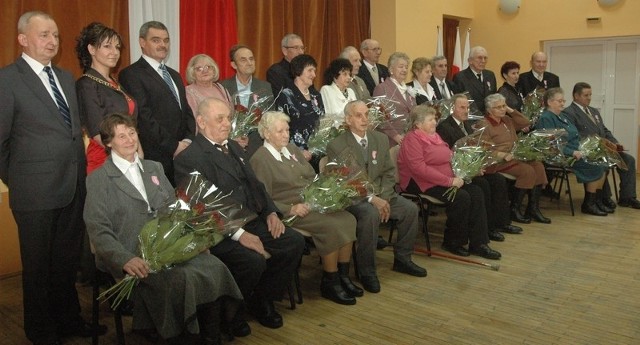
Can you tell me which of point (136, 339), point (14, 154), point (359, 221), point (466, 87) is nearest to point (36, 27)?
point (14, 154)

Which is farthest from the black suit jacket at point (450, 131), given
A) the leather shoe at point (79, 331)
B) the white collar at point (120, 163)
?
the leather shoe at point (79, 331)

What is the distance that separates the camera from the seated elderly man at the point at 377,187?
4.04 meters

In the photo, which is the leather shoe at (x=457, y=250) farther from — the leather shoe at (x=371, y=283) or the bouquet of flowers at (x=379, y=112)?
the bouquet of flowers at (x=379, y=112)

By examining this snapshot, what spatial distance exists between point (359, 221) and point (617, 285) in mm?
1837

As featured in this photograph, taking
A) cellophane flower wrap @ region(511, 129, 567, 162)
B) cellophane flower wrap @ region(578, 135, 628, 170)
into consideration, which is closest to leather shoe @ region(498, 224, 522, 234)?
cellophane flower wrap @ region(511, 129, 567, 162)

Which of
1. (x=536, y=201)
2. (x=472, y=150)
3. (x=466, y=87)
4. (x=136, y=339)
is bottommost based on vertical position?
(x=136, y=339)

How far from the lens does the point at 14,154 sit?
292 centimetres

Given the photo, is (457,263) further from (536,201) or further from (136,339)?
(136,339)

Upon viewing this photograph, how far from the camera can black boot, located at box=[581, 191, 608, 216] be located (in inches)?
239

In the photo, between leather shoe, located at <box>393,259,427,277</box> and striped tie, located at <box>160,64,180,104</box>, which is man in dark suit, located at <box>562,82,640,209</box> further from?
striped tie, located at <box>160,64,180,104</box>

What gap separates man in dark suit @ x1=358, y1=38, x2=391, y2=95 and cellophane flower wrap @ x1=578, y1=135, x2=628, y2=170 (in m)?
2.17

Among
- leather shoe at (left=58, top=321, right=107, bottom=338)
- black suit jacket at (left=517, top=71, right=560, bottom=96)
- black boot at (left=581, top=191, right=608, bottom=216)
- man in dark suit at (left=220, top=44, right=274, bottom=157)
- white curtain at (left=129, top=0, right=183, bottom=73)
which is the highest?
white curtain at (left=129, top=0, right=183, bottom=73)

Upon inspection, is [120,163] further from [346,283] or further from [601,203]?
[601,203]

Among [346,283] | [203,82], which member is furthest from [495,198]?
[203,82]
